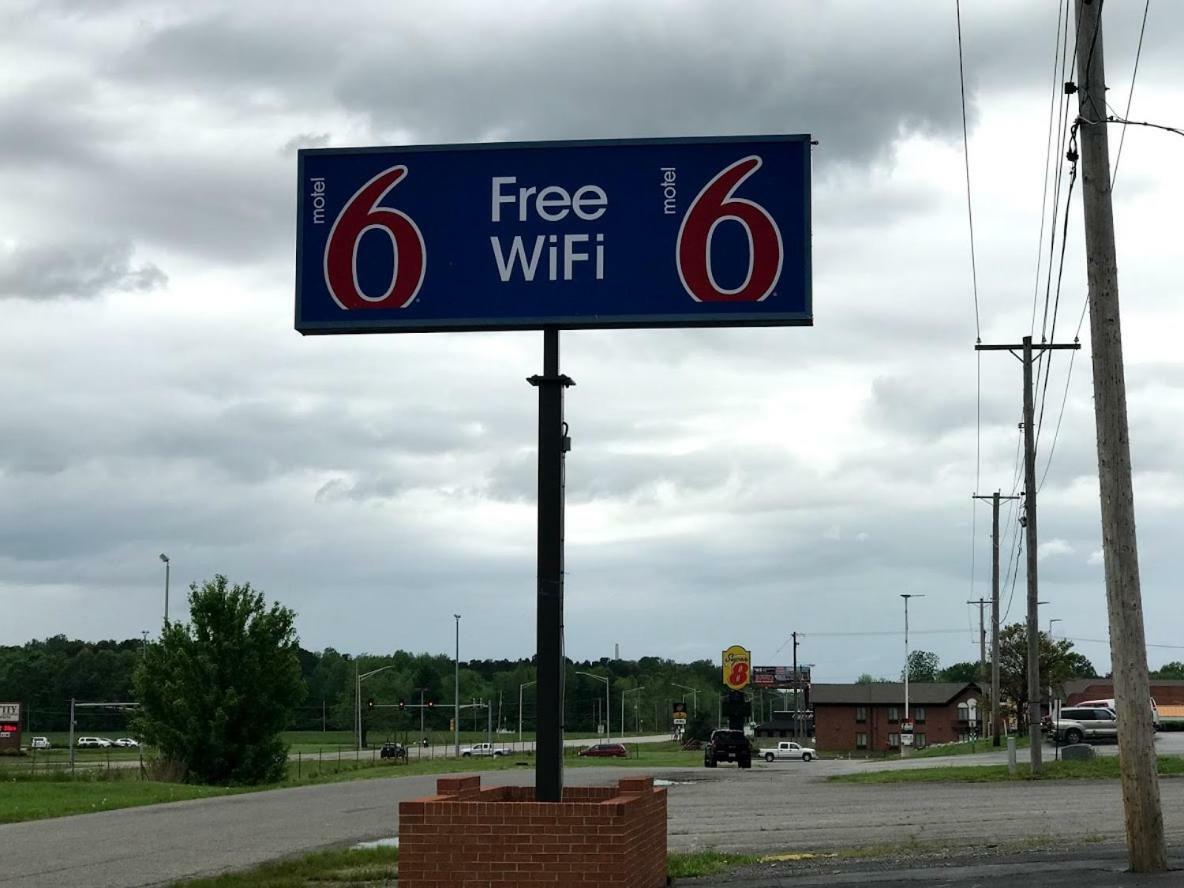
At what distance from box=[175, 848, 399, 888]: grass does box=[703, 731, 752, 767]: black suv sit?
45.4m

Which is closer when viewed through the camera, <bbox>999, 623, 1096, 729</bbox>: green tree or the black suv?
the black suv

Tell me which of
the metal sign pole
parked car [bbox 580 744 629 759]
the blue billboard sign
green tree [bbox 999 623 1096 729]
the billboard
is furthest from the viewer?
the billboard

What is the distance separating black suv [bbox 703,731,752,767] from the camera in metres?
63.1

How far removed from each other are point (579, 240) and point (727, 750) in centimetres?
5284

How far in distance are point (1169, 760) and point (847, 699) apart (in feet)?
318

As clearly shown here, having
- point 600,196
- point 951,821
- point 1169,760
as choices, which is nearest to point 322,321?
point 600,196

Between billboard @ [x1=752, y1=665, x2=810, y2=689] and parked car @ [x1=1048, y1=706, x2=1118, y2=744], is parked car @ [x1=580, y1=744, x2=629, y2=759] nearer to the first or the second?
parked car @ [x1=1048, y1=706, x2=1118, y2=744]

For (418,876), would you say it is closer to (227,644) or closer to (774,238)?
(774,238)

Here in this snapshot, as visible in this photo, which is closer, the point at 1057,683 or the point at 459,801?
the point at 459,801

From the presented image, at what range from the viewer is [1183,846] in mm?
16188

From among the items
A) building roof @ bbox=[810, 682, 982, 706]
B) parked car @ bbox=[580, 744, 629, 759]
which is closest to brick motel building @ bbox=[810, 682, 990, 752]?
building roof @ bbox=[810, 682, 982, 706]

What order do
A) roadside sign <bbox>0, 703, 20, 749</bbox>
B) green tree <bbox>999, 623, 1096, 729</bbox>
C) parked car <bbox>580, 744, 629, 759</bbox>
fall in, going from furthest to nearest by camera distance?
roadside sign <bbox>0, 703, 20, 749</bbox>, parked car <bbox>580, 744, 629, 759</bbox>, green tree <bbox>999, 623, 1096, 729</bbox>

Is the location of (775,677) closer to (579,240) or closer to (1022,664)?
(1022,664)

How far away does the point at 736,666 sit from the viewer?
256ft
